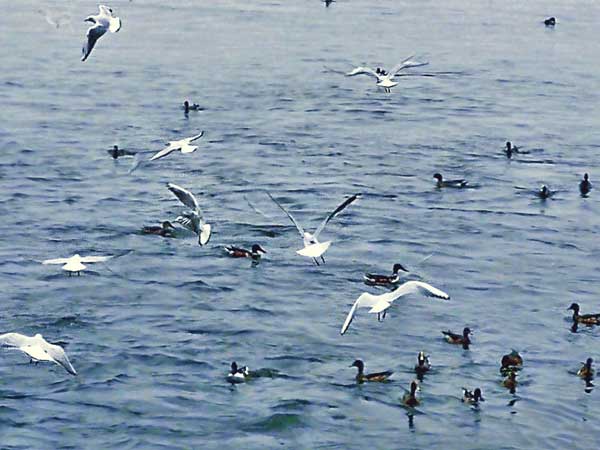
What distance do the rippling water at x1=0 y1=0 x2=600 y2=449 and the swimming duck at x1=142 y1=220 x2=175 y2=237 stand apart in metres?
0.41

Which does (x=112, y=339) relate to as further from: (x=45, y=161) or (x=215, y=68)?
(x=215, y=68)

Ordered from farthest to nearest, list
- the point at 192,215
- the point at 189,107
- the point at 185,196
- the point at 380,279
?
the point at 189,107
the point at 380,279
the point at 192,215
the point at 185,196

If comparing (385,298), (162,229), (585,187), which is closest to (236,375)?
(385,298)

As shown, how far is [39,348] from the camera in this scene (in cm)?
2494

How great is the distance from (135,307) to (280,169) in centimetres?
1285

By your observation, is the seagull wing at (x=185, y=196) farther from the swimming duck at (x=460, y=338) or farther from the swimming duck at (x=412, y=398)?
the swimming duck at (x=460, y=338)

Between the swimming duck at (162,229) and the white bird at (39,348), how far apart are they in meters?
11.3

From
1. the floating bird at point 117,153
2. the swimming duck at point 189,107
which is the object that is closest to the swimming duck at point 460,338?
the floating bird at point 117,153

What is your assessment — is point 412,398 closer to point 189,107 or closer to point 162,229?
point 162,229

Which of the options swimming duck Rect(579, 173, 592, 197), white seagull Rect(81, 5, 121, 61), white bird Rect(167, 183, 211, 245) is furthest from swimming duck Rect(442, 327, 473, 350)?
swimming duck Rect(579, 173, 592, 197)

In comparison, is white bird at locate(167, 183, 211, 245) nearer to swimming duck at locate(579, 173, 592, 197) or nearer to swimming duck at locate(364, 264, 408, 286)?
swimming duck at locate(364, 264, 408, 286)

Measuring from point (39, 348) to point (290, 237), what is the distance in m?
12.7

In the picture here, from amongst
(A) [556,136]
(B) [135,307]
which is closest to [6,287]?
(B) [135,307]

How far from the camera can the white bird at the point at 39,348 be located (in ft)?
81.0
